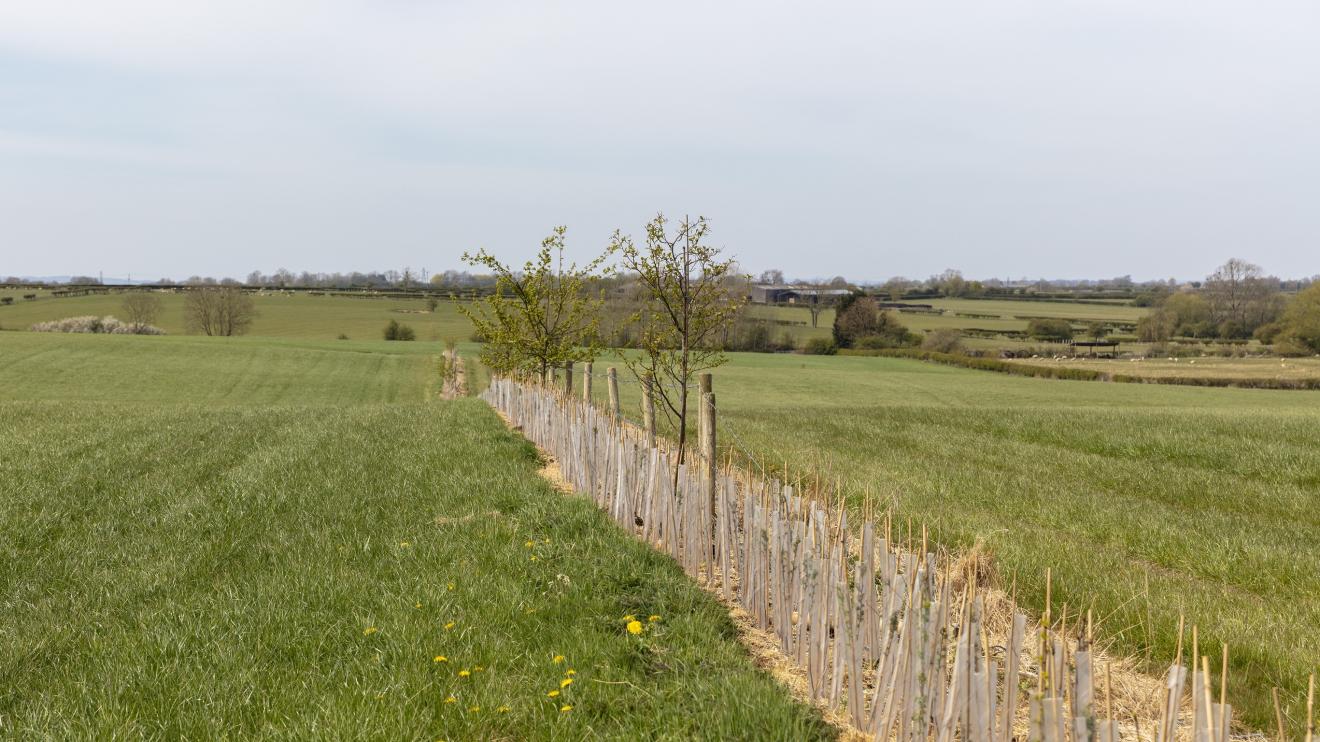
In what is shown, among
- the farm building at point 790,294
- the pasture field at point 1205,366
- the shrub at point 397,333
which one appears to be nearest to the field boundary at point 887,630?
the pasture field at point 1205,366

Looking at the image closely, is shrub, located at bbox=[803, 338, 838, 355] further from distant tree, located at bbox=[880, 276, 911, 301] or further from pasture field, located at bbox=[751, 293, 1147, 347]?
distant tree, located at bbox=[880, 276, 911, 301]

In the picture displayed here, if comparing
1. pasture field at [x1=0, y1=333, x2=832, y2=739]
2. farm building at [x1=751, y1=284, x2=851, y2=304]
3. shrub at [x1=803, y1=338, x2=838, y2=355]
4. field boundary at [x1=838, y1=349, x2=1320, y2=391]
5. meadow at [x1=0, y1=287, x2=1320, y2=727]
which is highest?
farm building at [x1=751, y1=284, x2=851, y2=304]

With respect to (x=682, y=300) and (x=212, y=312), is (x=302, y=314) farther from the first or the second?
(x=682, y=300)

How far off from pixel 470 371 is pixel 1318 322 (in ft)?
197

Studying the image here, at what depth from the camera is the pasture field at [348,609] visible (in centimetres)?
379

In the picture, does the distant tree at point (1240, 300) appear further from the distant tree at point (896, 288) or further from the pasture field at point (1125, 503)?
the pasture field at point (1125, 503)

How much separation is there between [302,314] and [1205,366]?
85813 millimetres

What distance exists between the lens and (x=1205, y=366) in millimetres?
53500

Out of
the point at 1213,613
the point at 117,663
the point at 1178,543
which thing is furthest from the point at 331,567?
the point at 1178,543

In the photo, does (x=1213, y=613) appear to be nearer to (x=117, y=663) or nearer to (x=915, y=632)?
(x=915, y=632)

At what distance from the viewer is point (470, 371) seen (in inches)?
1705

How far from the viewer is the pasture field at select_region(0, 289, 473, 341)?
254 feet

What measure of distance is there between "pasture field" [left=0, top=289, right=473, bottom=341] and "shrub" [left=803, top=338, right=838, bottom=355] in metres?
30.4

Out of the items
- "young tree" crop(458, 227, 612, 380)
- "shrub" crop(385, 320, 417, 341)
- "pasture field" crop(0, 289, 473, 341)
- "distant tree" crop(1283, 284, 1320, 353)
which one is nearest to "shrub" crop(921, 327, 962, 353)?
"distant tree" crop(1283, 284, 1320, 353)
